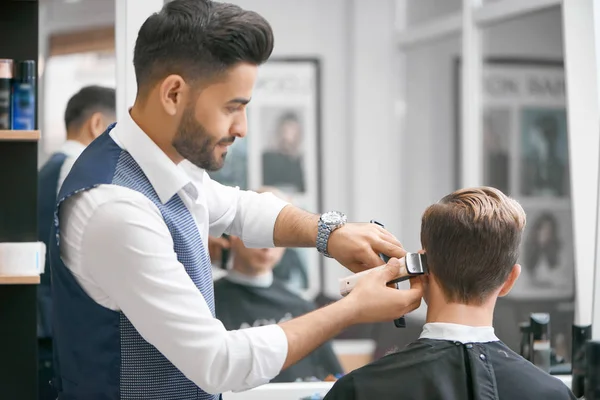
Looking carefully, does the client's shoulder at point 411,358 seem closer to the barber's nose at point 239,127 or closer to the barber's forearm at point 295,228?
the barber's forearm at point 295,228

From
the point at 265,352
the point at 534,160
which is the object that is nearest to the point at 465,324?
the point at 265,352

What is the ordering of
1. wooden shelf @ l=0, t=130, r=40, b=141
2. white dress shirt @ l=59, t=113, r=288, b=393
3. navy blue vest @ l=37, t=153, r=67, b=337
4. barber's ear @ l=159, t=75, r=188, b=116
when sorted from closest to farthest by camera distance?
1. white dress shirt @ l=59, t=113, r=288, b=393
2. barber's ear @ l=159, t=75, r=188, b=116
3. wooden shelf @ l=0, t=130, r=40, b=141
4. navy blue vest @ l=37, t=153, r=67, b=337

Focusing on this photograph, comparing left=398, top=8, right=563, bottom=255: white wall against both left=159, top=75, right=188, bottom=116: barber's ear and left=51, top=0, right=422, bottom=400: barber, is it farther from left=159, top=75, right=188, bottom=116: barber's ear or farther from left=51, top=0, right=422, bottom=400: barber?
left=159, top=75, right=188, bottom=116: barber's ear

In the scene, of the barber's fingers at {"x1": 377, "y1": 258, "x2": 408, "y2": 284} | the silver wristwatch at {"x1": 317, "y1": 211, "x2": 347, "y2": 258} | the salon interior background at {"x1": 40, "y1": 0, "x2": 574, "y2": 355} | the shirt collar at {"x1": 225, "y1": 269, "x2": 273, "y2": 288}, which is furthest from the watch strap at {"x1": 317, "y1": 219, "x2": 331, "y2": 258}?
the salon interior background at {"x1": 40, "y1": 0, "x2": 574, "y2": 355}

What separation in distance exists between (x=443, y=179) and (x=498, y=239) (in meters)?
3.43

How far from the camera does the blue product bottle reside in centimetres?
243

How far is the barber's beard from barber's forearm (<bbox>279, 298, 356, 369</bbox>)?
0.39m

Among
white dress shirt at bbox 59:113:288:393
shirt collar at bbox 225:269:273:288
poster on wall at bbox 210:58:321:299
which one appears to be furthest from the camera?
poster on wall at bbox 210:58:321:299

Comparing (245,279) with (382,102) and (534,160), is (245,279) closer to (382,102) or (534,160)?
(382,102)

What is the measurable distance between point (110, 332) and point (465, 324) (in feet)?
2.63

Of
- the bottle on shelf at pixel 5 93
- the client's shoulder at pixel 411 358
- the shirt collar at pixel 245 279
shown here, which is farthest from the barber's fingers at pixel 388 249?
the shirt collar at pixel 245 279

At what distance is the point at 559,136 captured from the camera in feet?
16.1

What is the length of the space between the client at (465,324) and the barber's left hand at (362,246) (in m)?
0.11

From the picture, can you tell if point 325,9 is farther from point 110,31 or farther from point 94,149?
point 94,149
